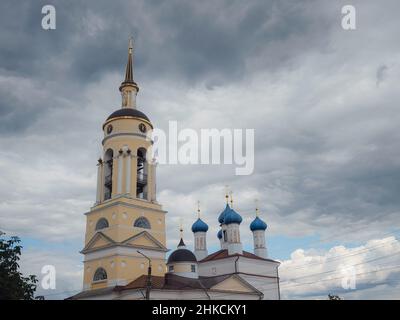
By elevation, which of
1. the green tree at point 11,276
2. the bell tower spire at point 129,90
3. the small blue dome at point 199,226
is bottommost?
the green tree at point 11,276

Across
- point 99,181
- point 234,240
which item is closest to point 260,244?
point 234,240

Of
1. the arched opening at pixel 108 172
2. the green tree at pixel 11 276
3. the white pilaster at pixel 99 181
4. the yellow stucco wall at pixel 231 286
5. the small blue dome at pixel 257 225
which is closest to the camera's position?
the green tree at pixel 11 276

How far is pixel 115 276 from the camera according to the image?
35.3m

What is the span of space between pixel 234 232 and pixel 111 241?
56.1 feet

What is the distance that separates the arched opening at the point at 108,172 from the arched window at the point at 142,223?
12.9 feet

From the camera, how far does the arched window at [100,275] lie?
36.6 m

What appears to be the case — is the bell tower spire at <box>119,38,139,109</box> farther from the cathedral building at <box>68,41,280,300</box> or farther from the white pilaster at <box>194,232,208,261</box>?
the white pilaster at <box>194,232,208,261</box>

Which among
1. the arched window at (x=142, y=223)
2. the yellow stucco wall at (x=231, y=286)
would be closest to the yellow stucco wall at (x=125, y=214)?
the arched window at (x=142, y=223)

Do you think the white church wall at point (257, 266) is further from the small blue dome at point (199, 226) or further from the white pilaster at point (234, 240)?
the small blue dome at point (199, 226)

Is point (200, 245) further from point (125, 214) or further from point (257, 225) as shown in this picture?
point (125, 214)

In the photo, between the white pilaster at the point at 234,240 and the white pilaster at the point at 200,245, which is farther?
the white pilaster at the point at 200,245

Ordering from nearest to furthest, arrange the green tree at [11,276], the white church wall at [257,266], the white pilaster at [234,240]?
1. the green tree at [11,276]
2. the white church wall at [257,266]
3. the white pilaster at [234,240]

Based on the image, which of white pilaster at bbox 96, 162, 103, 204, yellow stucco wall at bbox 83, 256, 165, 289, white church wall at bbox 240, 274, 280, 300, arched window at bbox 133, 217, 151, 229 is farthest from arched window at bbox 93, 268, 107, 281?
white church wall at bbox 240, 274, 280, 300
